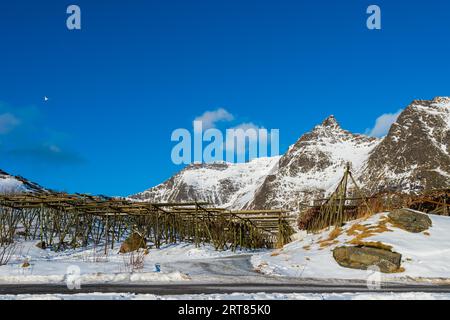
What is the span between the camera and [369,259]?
1809cm

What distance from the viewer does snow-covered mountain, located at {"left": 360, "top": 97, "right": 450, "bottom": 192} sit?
15562cm

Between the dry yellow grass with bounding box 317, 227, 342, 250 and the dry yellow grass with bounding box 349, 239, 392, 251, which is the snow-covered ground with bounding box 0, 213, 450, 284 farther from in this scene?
the dry yellow grass with bounding box 349, 239, 392, 251

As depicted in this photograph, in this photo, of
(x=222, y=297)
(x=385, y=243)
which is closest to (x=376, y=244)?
(x=385, y=243)

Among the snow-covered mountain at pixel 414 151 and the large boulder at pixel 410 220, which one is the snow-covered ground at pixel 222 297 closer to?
the large boulder at pixel 410 220

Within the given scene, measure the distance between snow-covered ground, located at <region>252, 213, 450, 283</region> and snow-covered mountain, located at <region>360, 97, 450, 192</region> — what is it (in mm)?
129300

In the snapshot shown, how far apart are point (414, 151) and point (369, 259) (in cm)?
16792

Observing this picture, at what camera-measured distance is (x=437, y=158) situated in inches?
6373

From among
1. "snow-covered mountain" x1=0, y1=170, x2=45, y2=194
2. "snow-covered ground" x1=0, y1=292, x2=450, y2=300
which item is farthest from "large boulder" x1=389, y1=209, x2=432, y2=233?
"snow-covered mountain" x1=0, y1=170, x2=45, y2=194

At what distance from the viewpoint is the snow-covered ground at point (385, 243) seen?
17.4m

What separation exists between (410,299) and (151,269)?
9.94 meters

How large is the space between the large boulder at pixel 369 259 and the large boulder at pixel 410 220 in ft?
14.2

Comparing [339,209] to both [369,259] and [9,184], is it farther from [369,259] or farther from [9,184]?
[9,184]

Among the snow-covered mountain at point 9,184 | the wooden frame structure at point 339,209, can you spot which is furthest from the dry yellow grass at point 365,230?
the snow-covered mountain at point 9,184
